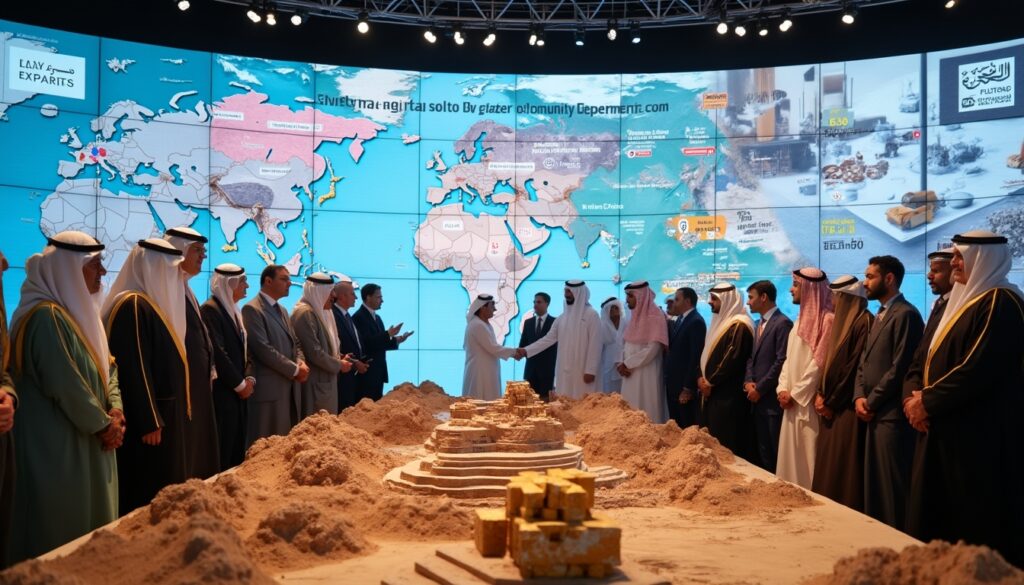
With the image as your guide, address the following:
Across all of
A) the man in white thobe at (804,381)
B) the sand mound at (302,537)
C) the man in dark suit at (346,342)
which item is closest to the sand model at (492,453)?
the sand mound at (302,537)

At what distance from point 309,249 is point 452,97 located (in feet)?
9.48

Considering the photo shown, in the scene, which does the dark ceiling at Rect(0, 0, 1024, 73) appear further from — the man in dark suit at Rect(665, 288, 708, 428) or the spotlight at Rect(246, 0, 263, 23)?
A: the man in dark suit at Rect(665, 288, 708, 428)

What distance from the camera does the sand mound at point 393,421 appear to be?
6320 mm

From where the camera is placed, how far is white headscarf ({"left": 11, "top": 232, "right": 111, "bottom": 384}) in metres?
4.26

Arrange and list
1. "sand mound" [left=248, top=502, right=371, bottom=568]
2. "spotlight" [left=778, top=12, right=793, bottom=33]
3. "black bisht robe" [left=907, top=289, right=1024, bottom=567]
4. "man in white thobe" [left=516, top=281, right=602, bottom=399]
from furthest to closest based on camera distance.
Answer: "spotlight" [left=778, top=12, right=793, bottom=33] < "man in white thobe" [left=516, top=281, right=602, bottom=399] < "black bisht robe" [left=907, top=289, right=1024, bottom=567] < "sand mound" [left=248, top=502, right=371, bottom=568]

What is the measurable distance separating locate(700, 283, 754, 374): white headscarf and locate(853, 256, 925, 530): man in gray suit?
185 cm

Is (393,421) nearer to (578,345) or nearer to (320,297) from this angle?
(320,297)

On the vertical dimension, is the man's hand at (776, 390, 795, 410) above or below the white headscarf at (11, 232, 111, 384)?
below

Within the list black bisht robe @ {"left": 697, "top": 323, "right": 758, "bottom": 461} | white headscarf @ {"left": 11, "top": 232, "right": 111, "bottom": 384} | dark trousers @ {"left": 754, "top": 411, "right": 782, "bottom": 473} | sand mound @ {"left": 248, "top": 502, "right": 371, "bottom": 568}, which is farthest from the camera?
black bisht robe @ {"left": 697, "top": 323, "right": 758, "bottom": 461}

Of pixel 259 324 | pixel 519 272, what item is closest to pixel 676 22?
pixel 519 272

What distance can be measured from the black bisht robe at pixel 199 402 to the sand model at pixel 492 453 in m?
1.47

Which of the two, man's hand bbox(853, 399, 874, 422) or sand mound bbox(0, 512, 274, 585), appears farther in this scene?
man's hand bbox(853, 399, 874, 422)

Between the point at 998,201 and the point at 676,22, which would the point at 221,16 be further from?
the point at 998,201

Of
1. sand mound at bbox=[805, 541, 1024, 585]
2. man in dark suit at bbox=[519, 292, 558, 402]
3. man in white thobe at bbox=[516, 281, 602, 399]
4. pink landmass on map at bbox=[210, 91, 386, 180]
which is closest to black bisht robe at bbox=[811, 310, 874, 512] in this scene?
sand mound at bbox=[805, 541, 1024, 585]
